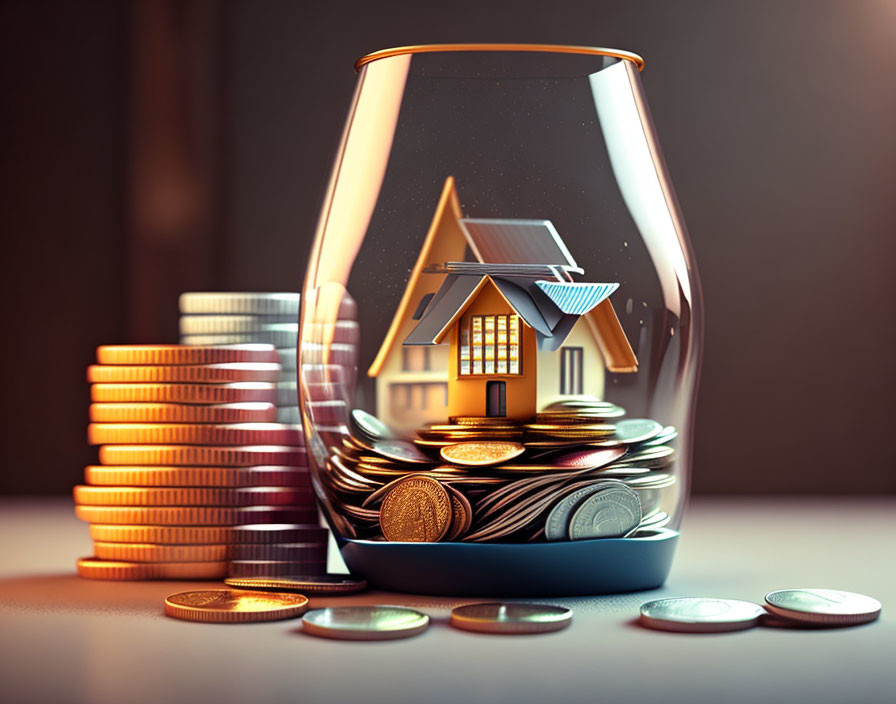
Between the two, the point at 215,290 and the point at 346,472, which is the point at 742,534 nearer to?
the point at 346,472

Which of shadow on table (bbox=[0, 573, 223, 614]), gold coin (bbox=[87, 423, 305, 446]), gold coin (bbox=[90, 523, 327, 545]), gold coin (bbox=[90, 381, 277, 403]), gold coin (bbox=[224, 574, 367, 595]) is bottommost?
shadow on table (bbox=[0, 573, 223, 614])

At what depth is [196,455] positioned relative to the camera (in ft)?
5.41

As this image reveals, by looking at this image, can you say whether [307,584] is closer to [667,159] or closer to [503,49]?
[503,49]

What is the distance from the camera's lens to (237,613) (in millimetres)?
1328

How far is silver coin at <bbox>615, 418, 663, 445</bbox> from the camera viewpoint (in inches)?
56.9

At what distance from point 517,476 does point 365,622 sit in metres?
0.24

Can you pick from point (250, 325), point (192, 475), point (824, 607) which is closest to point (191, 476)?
point (192, 475)

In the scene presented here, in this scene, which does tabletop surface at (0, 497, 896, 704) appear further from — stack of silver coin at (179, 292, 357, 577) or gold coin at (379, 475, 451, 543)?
stack of silver coin at (179, 292, 357, 577)

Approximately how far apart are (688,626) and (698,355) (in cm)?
40

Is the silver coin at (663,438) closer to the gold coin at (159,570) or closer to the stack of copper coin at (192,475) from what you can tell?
the stack of copper coin at (192,475)

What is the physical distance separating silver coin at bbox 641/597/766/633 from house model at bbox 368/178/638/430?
251mm

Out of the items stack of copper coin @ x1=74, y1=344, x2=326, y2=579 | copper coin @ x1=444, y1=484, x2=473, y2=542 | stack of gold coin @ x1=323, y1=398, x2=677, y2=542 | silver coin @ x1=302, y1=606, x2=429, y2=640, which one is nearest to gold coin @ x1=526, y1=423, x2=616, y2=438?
stack of gold coin @ x1=323, y1=398, x2=677, y2=542

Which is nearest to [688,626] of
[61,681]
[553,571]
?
[553,571]

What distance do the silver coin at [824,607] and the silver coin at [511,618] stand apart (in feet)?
0.75
